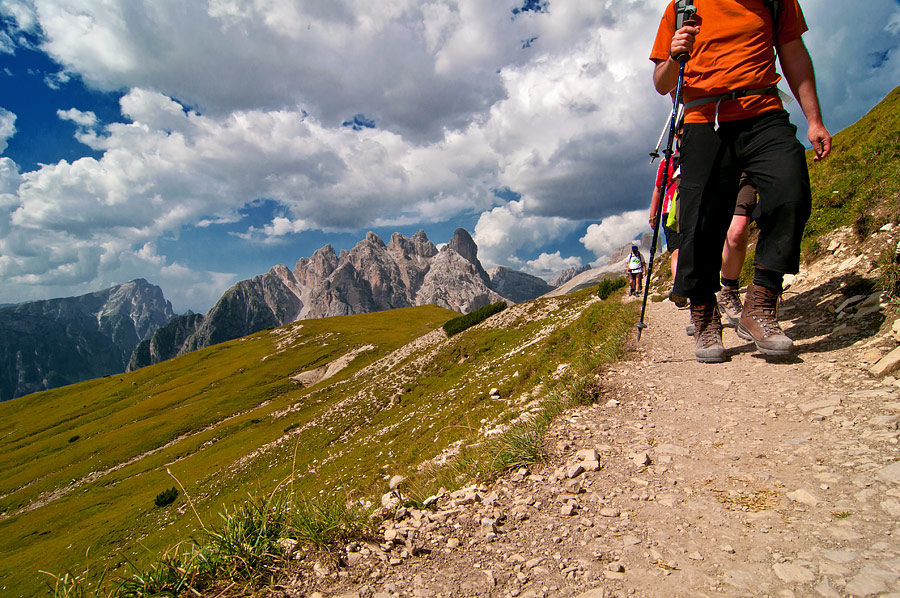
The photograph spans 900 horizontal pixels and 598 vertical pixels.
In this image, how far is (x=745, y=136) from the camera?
5.18 meters

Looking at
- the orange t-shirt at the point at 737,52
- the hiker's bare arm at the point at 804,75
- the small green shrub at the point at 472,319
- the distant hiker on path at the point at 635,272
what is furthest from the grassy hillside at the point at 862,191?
the small green shrub at the point at 472,319

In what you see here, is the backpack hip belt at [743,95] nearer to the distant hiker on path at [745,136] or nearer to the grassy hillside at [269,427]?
the distant hiker on path at [745,136]

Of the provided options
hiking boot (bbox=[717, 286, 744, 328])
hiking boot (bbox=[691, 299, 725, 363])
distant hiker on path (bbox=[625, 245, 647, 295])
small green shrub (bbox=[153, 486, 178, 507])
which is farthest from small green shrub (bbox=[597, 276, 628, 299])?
small green shrub (bbox=[153, 486, 178, 507])

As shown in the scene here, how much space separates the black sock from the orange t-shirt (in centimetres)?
211

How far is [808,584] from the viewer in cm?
192

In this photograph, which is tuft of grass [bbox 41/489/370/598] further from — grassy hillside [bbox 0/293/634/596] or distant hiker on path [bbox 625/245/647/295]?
distant hiker on path [bbox 625/245/647/295]

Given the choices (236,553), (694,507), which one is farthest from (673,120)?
(236,553)

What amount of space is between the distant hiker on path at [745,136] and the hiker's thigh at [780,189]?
11mm

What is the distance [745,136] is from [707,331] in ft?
9.09

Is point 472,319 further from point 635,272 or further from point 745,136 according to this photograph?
point 745,136

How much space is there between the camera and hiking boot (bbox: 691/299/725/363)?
18.8 feet

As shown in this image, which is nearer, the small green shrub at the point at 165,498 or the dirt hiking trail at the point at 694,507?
the dirt hiking trail at the point at 694,507

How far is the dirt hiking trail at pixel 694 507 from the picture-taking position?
7.07 ft

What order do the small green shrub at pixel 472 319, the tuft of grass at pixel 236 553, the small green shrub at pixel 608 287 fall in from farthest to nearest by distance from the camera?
the small green shrub at pixel 472 319 → the small green shrub at pixel 608 287 → the tuft of grass at pixel 236 553
